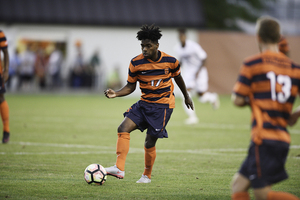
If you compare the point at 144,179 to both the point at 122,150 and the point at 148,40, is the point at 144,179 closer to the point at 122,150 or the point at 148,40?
the point at 122,150

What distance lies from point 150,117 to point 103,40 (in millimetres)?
21884

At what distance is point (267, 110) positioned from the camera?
344cm

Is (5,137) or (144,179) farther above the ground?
(144,179)

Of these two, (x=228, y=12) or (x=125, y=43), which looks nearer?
(x=125, y=43)

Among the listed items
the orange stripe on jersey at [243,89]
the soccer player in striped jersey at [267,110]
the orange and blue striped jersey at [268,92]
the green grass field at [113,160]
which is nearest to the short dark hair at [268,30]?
the soccer player in striped jersey at [267,110]

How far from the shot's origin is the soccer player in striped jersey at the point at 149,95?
5398 millimetres

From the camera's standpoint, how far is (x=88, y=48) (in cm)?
2659

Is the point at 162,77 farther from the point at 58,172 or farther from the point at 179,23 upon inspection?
the point at 179,23

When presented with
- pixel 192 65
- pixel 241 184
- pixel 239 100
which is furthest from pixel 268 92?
pixel 192 65

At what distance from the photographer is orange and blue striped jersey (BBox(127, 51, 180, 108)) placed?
18.1ft

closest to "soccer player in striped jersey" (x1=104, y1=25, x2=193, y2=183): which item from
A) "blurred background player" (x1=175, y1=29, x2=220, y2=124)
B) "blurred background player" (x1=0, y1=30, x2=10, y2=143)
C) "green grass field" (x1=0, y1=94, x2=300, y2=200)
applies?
"green grass field" (x1=0, y1=94, x2=300, y2=200)

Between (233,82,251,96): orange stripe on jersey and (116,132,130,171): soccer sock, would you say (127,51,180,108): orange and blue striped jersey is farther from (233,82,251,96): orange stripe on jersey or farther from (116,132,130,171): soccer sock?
(233,82,251,96): orange stripe on jersey

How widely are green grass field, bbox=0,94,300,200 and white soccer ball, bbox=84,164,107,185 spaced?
0.09m

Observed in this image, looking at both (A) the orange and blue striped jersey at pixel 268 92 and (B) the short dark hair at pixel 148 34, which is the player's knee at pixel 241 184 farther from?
(B) the short dark hair at pixel 148 34
